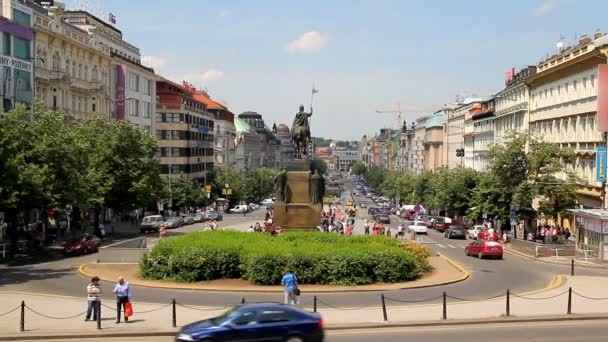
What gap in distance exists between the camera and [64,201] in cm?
4866

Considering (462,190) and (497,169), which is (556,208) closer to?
(497,169)

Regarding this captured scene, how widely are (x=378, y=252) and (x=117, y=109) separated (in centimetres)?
6710

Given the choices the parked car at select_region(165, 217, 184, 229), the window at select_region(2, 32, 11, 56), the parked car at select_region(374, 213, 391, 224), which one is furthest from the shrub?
the parked car at select_region(374, 213, 391, 224)

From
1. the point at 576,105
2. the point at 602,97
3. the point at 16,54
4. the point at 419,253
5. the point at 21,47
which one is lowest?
the point at 419,253

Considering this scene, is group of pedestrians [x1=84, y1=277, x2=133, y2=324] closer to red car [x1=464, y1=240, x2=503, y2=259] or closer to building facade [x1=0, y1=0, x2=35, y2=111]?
red car [x1=464, y1=240, x2=503, y2=259]

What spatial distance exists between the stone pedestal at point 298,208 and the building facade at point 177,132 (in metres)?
70.2

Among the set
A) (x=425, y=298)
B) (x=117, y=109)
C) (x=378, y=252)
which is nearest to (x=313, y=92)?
(x=378, y=252)

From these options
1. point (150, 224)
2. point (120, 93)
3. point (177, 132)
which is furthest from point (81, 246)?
point (177, 132)

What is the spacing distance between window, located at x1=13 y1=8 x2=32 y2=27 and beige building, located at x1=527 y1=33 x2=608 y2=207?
46837mm

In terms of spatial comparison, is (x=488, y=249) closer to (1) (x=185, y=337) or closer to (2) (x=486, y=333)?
(2) (x=486, y=333)

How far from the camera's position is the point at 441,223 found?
3155 inches

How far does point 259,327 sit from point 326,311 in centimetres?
787

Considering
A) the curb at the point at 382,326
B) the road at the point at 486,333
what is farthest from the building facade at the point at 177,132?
the road at the point at 486,333

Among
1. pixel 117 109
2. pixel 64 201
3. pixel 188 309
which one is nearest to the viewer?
pixel 188 309
